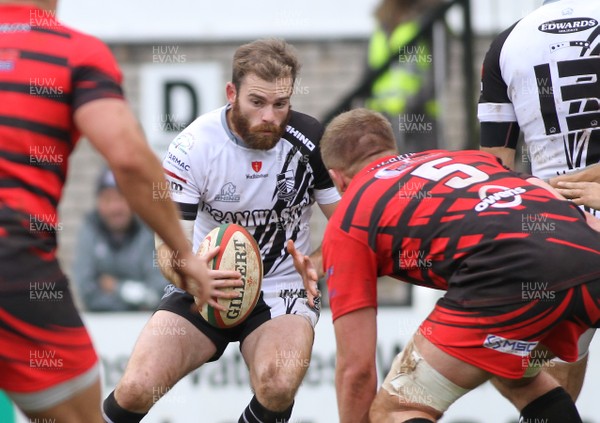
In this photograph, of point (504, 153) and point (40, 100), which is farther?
point (504, 153)

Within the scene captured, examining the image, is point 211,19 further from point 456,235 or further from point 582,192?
point 456,235

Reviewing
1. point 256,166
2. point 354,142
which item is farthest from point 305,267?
point 354,142

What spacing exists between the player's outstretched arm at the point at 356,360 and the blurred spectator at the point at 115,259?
4209mm

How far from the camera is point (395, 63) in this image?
8633 millimetres

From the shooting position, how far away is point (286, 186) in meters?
6.03

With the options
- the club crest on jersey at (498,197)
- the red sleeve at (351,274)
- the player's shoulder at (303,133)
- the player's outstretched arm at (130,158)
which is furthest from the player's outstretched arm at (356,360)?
the player's shoulder at (303,133)

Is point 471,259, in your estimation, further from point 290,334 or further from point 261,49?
point 261,49

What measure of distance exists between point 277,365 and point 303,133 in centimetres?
129

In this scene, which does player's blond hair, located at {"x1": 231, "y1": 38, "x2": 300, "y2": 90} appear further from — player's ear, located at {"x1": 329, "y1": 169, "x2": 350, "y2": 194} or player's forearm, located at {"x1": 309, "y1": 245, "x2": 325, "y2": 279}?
player's forearm, located at {"x1": 309, "y1": 245, "x2": 325, "y2": 279}

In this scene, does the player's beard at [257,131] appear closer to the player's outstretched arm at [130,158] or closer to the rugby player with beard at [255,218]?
the rugby player with beard at [255,218]

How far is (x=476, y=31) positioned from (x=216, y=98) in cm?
236

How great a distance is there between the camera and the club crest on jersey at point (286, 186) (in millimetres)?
6012

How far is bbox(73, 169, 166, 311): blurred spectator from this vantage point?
8914 millimetres

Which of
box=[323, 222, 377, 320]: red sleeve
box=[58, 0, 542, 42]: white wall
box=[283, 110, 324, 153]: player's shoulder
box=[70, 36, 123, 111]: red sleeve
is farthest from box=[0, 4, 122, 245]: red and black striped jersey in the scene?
box=[58, 0, 542, 42]: white wall
